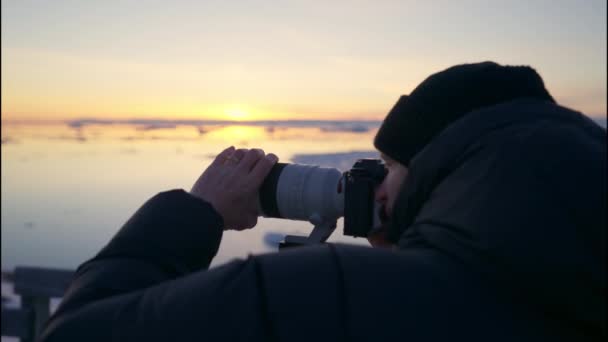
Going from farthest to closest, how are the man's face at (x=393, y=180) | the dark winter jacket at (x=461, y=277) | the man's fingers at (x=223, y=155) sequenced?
the man's fingers at (x=223, y=155)
the man's face at (x=393, y=180)
the dark winter jacket at (x=461, y=277)

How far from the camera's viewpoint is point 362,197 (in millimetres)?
1837

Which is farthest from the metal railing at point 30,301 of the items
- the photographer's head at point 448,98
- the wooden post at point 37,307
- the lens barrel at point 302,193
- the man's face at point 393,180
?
the photographer's head at point 448,98

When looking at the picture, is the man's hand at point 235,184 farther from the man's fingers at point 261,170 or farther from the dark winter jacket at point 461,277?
the dark winter jacket at point 461,277

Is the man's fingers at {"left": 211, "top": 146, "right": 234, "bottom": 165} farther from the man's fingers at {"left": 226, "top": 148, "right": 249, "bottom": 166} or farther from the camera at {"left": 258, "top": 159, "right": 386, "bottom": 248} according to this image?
the camera at {"left": 258, "top": 159, "right": 386, "bottom": 248}

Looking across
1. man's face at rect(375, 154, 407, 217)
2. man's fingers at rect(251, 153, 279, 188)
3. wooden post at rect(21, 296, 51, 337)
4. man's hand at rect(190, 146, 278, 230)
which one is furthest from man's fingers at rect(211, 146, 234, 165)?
wooden post at rect(21, 296, 51, 337)

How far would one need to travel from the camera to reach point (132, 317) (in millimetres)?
940

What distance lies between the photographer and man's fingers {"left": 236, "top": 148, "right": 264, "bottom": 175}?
5.92 ft

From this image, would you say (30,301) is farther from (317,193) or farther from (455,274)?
(455,274)

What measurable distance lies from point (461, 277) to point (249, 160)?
1027 mm

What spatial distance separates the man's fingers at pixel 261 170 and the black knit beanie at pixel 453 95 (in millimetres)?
735

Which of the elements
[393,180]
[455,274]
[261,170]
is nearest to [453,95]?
[393,180]

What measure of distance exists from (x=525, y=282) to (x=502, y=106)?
1.05 ft

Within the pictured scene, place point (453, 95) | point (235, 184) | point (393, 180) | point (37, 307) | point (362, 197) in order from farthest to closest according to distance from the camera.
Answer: point (37, 307) → point (362, 197) → point (235, 184) → point (393, 180) → point (453, 95)

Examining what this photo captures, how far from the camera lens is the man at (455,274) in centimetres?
85
